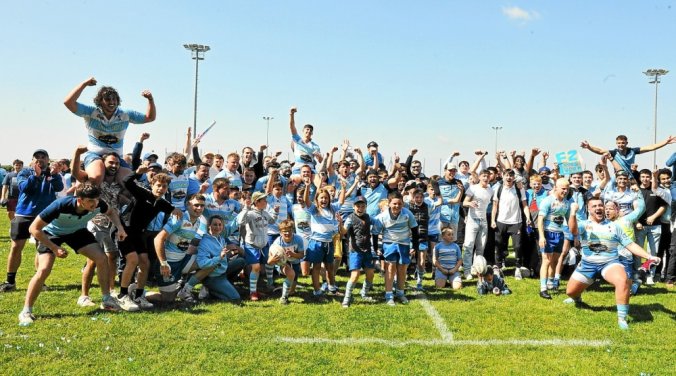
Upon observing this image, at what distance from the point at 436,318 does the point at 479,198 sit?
3.63 metres

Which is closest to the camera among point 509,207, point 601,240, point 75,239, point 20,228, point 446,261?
point 75,239

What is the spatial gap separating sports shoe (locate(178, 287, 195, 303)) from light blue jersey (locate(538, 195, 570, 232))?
590 centimetres

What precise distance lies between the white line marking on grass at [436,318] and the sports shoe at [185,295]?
3500 mm

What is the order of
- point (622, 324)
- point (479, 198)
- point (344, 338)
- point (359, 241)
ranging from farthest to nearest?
point (479, 198)
point (359, 241)
point (622, 324)
point (344, 338)

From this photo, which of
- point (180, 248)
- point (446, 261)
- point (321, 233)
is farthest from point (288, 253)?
point (446, 261)

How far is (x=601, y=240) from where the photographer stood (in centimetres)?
706

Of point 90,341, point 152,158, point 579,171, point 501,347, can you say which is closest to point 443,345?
point 501,347

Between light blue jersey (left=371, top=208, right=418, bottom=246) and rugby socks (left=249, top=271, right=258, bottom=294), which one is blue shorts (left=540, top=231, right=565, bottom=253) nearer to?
light blue jersey (left=371, top=208, right=418, bottom=246)

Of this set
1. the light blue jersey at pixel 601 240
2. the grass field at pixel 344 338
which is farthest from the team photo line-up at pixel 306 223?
the grass field at pixel 344 338

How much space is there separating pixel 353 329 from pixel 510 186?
4895 millimetres

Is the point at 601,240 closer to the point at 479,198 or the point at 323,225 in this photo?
the point at 479,198

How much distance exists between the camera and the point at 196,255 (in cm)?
758

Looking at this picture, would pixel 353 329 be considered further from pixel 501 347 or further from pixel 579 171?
pixel 579 171

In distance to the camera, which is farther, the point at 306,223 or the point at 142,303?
the point at 306,223
